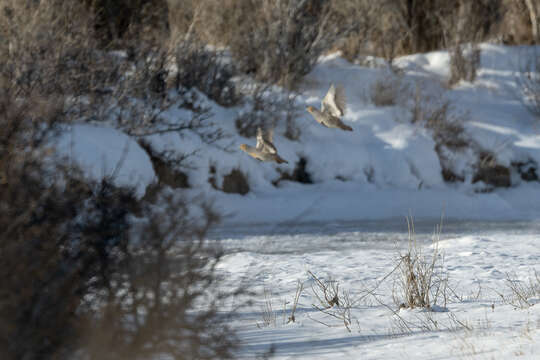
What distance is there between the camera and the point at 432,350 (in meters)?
3.61

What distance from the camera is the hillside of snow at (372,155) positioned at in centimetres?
1117

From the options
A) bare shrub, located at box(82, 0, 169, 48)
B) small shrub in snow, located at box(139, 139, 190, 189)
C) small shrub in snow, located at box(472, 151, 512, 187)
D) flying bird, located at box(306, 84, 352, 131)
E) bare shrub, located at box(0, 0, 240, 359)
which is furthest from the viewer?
bare shrub, located at box(82, 0, 169, 48)

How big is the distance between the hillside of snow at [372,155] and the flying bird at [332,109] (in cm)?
258

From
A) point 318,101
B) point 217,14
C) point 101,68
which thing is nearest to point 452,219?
point 318,101

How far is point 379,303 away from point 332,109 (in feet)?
10.2

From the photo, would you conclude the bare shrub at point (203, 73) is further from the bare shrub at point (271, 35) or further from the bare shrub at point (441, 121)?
the bare shrub at point (441, 121)

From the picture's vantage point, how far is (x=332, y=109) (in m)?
7.82

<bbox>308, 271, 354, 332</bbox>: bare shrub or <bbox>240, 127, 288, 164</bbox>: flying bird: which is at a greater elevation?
<bbox>240, 127, 288, 164</bbox>: flying bird

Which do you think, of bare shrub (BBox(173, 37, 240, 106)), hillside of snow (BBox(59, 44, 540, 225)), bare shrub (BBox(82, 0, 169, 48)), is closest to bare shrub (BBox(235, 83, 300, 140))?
hillside of snow (BBox(59, 44, 540, 225))

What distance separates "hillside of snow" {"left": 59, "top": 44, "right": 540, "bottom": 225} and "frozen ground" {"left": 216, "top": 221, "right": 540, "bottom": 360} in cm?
205

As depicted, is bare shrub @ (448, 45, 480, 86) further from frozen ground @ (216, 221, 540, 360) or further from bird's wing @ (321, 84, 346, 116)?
bird's wing @ (321, 84, 346, 116)

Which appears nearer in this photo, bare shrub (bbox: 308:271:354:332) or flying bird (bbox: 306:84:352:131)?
bare shrub (bbox: 308:271:354:332)

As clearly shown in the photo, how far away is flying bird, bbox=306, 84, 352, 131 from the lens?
7574 mm

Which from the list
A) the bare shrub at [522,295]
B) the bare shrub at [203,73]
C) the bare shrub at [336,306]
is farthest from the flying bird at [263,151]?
the bare shrub at [203,73]
